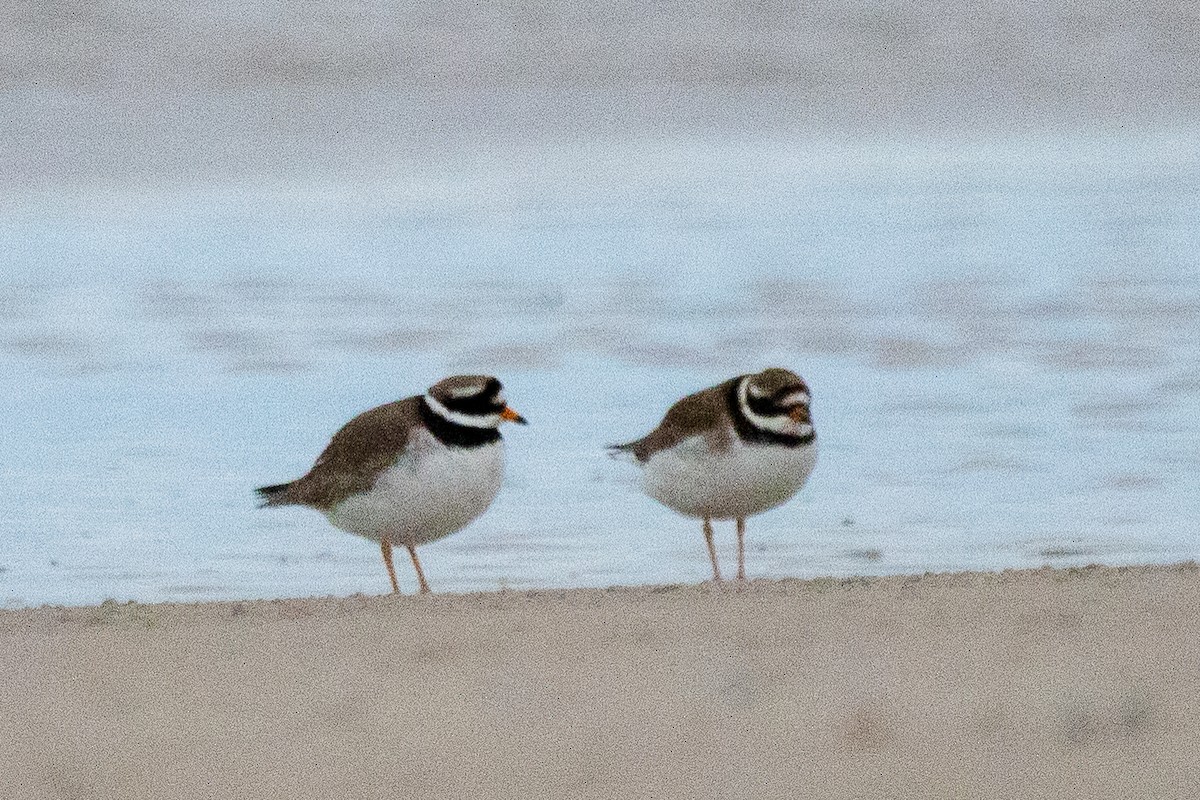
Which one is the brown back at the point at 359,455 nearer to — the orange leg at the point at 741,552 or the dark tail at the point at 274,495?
the dark tail at the point at 274,495

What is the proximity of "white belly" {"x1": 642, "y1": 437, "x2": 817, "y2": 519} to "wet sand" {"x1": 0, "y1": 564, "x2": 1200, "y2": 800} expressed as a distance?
1.18 meters

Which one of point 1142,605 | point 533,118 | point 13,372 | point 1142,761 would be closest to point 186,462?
point 13,372

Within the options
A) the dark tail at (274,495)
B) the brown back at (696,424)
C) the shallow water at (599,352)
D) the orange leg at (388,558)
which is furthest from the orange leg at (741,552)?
the dark tail at (274,495)

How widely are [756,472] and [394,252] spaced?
7.85 m

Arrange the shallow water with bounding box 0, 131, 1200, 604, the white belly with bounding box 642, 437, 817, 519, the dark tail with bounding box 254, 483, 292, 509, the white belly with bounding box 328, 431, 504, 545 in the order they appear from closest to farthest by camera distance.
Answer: the white belly with bounding box 328, 431, 504, 545, the white belly with bounding box 642, 437, 817, 519, the dark tail with bounding box 254, 483, 292, 509, the shallow water with bounding box 0, 131, 1200, 604

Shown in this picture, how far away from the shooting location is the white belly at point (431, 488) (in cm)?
684

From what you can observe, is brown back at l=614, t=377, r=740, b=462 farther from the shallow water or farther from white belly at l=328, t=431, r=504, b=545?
white belly at l=328, t=431, r=504, b=545

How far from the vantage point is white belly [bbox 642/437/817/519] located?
274 inches

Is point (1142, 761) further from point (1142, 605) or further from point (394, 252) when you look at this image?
point (394, 252)

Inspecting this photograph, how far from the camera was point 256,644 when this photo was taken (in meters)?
5.40

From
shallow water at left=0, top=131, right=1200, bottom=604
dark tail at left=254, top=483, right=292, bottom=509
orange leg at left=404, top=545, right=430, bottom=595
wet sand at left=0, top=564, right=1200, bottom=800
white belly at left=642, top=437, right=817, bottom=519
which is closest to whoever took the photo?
Result: wet sand at left=0, top=564, right=1200, bottom=800

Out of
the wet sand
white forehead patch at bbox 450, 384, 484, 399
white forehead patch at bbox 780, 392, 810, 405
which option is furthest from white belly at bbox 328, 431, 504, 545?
the wet sand

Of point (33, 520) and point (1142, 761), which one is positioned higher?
point (1142, 761)

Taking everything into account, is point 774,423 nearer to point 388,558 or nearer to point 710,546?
point 710,546
